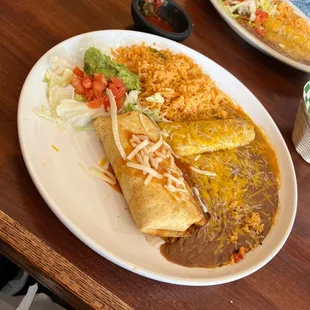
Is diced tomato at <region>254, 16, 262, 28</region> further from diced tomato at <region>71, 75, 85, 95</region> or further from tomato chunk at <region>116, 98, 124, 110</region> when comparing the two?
diced tomato at <region>71, 75, 85, 95</region>

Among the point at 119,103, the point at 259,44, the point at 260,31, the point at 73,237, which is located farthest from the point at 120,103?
the point at 260,31

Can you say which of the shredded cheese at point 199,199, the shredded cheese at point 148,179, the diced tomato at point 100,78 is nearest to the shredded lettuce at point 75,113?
the diced tomato at point 100,78

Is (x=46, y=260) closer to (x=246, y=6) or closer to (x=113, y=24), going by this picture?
(x=113, y=24)

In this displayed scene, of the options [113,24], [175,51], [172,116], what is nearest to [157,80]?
[172,116]

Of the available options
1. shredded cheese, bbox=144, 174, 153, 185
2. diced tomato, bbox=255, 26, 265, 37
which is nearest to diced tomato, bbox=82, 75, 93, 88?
shredded cheese, bbox=144, 174, 153, 185

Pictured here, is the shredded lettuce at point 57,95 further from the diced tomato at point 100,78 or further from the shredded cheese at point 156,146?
the shredded cheese at point 156,146
